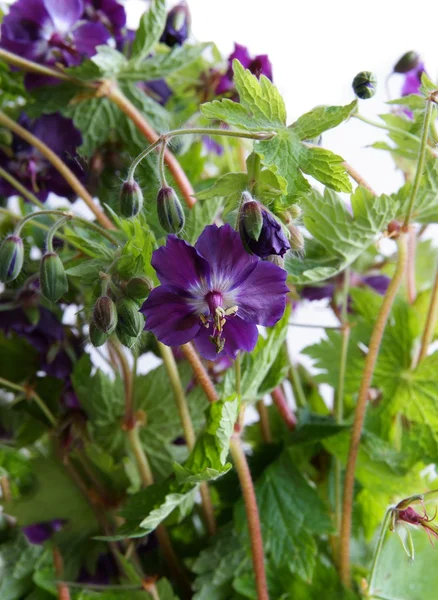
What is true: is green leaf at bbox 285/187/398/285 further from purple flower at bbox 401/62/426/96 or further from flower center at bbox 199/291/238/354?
purple flower at bbox 401/62/426/96

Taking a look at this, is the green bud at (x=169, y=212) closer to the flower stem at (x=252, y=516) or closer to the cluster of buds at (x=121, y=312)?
the cluster of buds at (x=121, y=312)

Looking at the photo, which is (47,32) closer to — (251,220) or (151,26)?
(151,26)

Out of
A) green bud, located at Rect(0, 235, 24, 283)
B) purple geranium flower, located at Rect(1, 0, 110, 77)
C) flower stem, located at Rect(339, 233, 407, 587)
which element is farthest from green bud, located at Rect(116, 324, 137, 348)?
purple geranium flower, located at Rect(1, 0, 110, 77)

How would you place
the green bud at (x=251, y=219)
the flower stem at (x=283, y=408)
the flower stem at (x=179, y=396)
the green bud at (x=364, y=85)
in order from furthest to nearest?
1. the flower stem at (x=283, y=408)
2. the flower stem at (x=179, y=396)
3. the green bud at (x=364, y=85)
4. the green bud at (x=251, y=219)

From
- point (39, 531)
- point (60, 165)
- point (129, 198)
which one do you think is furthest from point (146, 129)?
point (39, 531)

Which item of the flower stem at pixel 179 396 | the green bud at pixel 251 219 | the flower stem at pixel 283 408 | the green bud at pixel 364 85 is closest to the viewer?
the green bud at pixel 251 219

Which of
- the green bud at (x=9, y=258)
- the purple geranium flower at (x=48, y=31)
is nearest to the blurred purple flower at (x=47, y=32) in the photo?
the purple geranium flower at (x=48, y=31)

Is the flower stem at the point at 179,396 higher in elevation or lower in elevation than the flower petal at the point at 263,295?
lower
